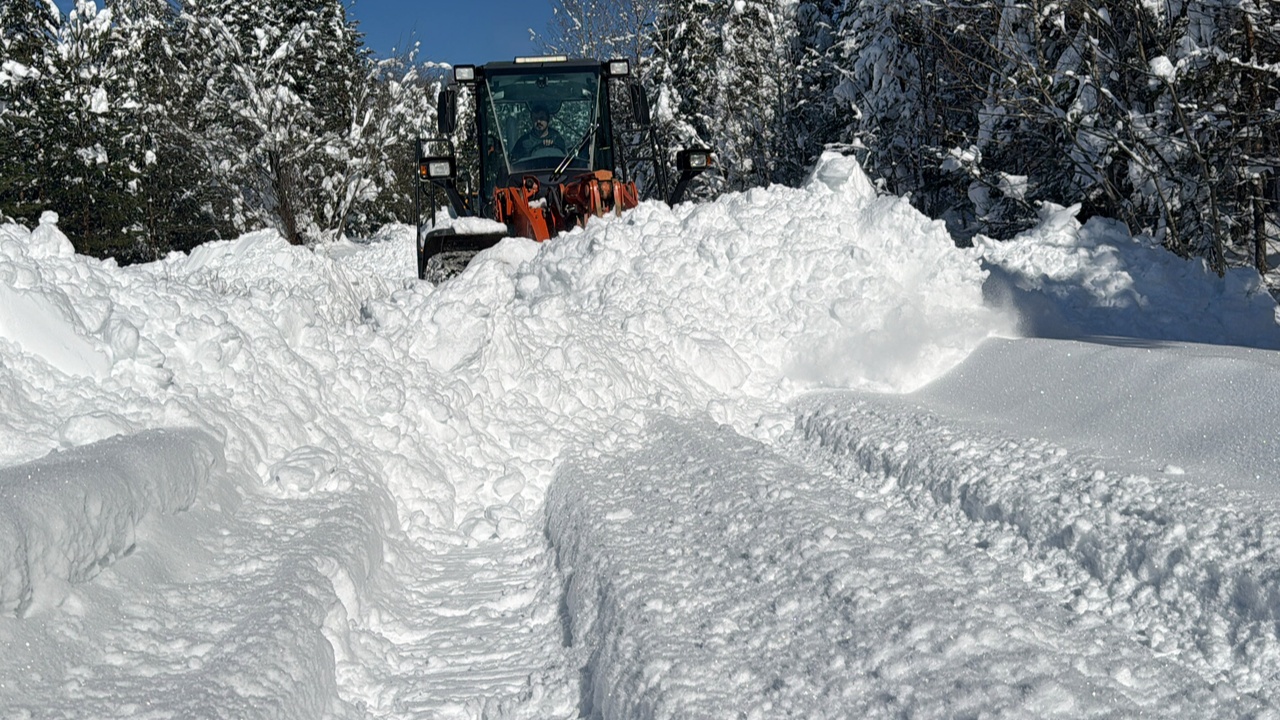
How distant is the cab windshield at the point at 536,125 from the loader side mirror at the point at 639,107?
60cm

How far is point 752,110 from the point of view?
71.5 feet

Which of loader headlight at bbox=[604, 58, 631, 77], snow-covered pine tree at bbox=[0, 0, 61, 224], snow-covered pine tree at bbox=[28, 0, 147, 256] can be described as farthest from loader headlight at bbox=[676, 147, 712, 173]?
snow-covered pine tree at bbox=[28, 0, 147, 256]

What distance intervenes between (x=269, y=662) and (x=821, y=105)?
19.0 meters

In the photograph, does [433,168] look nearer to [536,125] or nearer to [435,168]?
[435,168]

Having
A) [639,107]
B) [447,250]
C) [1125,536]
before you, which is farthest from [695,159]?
[1125,536]

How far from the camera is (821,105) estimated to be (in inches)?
805

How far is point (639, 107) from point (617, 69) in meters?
0.78

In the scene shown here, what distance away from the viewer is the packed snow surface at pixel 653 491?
9.68ft

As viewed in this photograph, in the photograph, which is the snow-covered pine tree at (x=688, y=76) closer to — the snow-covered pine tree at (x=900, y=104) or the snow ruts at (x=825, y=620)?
the snow-covered pine tree at (x=900, y=104)

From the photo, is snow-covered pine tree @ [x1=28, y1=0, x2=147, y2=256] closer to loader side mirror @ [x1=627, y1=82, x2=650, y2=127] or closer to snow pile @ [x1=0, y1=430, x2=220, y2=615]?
loader side mirror @ [x1=627, y1=82, x2=650, y2=127]

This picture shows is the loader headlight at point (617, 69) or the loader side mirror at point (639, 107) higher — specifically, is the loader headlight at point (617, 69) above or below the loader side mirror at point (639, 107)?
above

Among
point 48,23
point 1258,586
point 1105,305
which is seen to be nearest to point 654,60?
point 48,23

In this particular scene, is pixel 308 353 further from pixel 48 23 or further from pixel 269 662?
pixel 48 23

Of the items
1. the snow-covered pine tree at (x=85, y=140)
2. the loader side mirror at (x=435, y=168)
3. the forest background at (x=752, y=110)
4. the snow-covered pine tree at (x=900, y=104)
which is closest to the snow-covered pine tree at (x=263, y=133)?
the forest background at (x=752, y=110)
